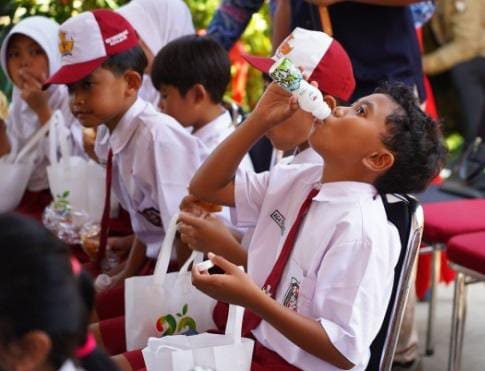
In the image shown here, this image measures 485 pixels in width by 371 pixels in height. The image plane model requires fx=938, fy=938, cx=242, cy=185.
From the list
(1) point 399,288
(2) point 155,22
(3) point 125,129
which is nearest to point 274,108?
(1) point 399,288

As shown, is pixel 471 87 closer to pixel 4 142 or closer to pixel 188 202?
pixel 4 142

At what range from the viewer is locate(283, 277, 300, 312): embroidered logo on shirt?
181cm

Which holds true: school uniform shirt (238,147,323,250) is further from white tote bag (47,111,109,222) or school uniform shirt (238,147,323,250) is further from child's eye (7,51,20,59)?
child's eye (7,51,20,59)

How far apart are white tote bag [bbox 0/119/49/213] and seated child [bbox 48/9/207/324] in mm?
654

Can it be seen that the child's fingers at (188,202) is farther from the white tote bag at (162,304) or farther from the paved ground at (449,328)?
the paved ground at (449,328)

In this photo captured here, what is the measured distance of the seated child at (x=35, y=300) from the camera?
3.95 feet

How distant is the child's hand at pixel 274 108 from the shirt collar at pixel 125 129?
607mm

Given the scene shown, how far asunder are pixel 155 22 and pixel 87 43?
683 millimetres

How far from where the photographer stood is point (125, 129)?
8.32 feet

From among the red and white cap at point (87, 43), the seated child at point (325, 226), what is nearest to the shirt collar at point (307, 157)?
the seated child at point (325, 226)

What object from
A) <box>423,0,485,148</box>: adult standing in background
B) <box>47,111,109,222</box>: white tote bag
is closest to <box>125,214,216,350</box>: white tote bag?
<box>47,111,109,222</box>: white tote bag

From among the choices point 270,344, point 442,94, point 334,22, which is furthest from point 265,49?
point 270,344

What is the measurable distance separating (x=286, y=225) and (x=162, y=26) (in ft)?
4.65

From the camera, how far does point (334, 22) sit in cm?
277
